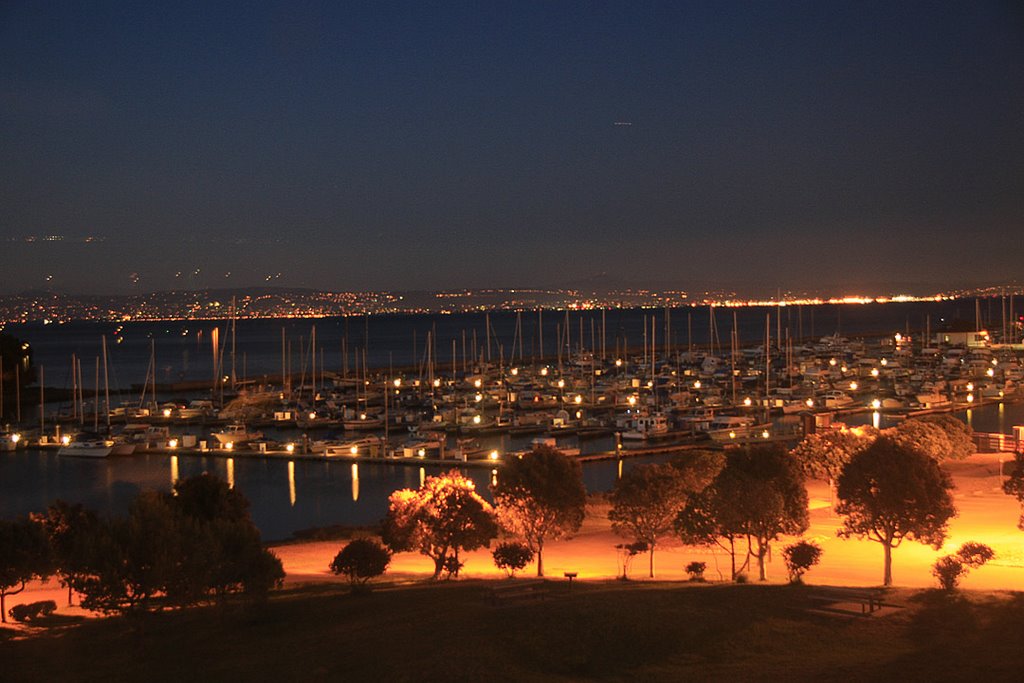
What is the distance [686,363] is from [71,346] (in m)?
80.7

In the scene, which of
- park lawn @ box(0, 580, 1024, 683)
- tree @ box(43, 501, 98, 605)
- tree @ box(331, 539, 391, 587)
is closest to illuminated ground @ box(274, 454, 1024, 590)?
tree @ box(331, 539, 391, 587)

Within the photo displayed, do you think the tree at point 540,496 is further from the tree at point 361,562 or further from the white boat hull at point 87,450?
the white boat hull at point 87,450

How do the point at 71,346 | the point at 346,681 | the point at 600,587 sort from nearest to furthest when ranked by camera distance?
the point at 346,681 < the point at 600,587 < the point at 71,346

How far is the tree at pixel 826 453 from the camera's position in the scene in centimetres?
2355

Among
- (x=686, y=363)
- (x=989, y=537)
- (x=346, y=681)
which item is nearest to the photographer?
(x=346, y=681)

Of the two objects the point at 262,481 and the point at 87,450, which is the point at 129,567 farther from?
the point at 87,450

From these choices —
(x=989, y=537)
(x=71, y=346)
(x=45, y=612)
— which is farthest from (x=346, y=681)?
(x=71, y=346)

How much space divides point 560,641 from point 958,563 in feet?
18.6

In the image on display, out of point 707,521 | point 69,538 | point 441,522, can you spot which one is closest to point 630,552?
point 707,521

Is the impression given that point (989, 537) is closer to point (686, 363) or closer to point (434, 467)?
point (434, 467)

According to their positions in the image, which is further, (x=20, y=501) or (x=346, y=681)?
(x=20, y=501)

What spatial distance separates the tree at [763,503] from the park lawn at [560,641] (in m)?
1.96

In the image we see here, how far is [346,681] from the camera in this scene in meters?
10.2

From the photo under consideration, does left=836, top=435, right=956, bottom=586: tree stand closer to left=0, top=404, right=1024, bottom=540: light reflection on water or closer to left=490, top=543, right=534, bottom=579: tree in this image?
left=490, top=543, right=534, bottom=579: tree
